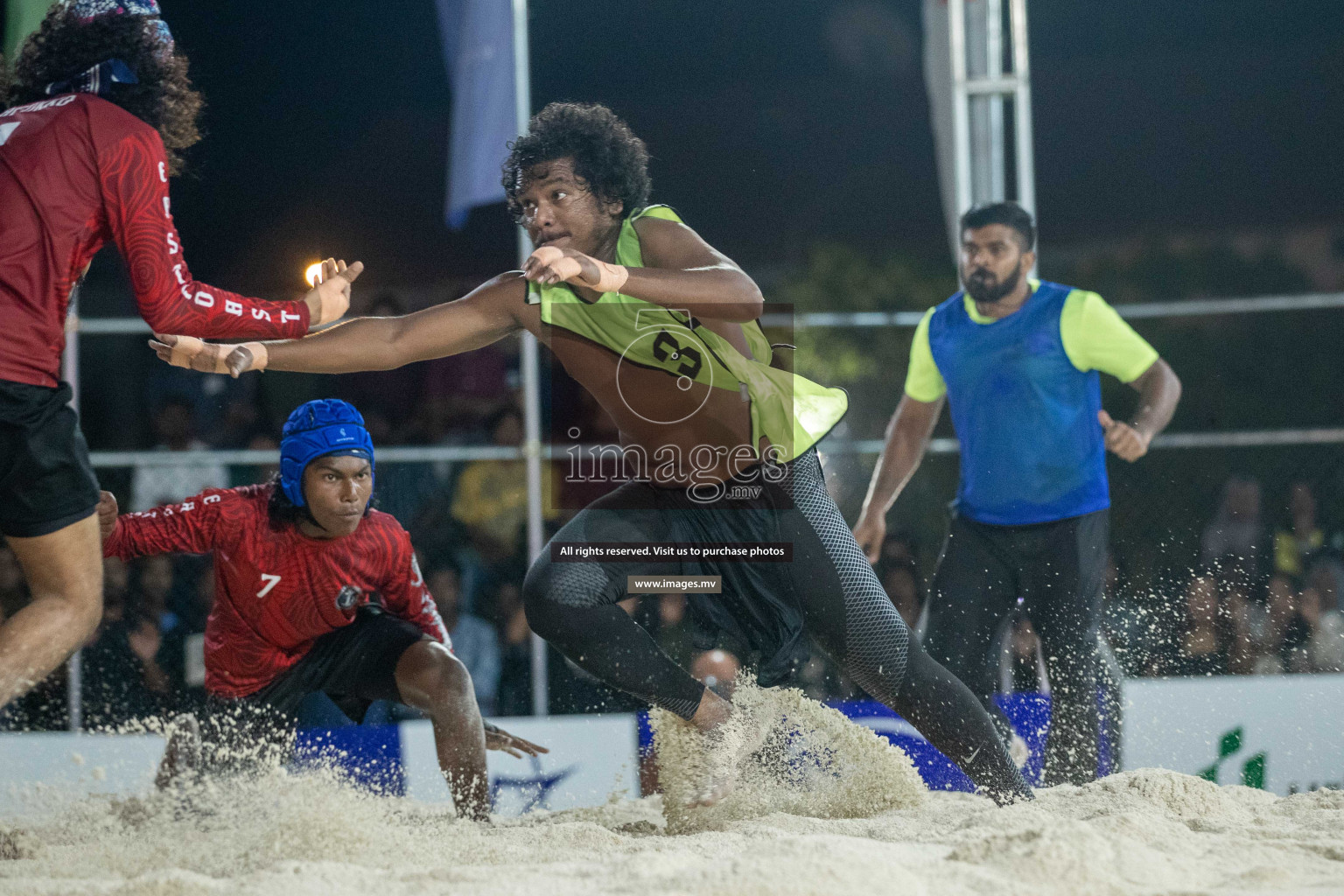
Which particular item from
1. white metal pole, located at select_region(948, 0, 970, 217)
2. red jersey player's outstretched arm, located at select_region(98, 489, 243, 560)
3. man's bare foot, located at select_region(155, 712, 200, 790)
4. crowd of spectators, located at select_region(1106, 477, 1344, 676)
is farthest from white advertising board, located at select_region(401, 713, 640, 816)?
white metal pole, located at select_region(948, 0, 970, 217)

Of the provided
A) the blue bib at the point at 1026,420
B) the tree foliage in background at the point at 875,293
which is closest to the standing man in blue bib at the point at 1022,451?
the blue bib at the point at 1026,420

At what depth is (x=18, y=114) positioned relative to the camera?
8.68 ft

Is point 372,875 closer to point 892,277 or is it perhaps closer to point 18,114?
point 18,114

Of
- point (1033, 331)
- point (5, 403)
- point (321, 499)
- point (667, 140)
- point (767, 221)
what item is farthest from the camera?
point (767, 221)

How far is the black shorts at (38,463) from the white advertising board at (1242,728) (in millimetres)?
3330

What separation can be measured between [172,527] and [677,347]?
1.60 meters

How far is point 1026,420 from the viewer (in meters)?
4.16

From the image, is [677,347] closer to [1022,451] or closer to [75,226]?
[1022,451]

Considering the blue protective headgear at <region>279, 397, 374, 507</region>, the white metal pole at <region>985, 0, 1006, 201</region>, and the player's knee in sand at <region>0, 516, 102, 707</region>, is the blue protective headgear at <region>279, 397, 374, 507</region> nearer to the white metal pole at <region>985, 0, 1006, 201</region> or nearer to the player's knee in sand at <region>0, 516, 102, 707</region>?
the player's knee in sand at <region>0, 516, 102, 707</region>

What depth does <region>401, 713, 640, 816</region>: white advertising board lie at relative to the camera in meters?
3.93

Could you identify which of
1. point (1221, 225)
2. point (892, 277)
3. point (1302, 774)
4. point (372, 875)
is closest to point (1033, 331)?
point (1302, 774)

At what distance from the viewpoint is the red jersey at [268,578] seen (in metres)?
3.47

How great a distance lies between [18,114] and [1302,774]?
4.31 metres

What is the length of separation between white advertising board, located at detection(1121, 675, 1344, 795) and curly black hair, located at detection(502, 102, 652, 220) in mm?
2437
